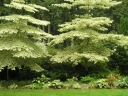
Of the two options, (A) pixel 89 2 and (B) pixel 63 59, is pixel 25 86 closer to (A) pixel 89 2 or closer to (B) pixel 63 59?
(B) pixel 63 59

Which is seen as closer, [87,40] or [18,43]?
[18,43]

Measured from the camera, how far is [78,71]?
19.1 metres

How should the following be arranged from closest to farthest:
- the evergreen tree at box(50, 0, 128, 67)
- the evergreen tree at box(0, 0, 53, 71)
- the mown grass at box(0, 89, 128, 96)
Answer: the mown grass at box(0, 89, 128, 96)
the evergreen tree at box(0, 0, 53, 71)
the evergreen tree at box(50, 0, 128, 67)

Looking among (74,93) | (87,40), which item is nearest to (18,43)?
(74,93)

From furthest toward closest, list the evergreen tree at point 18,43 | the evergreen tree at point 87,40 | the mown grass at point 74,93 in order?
1. the evergreen tree at point 87,40
2. the evergreen tree at point 18,43
3. the mown grass at point 74,93

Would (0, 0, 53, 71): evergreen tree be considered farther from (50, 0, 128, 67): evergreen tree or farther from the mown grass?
the mown grass

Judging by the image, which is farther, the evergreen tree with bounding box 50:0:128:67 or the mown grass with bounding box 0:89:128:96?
the evergreen tree with bounding box 50:0:128:67

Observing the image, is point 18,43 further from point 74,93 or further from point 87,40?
point 87,40

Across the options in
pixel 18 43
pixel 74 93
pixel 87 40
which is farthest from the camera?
pixel 87 40

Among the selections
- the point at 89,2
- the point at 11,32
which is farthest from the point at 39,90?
the point at 89,2

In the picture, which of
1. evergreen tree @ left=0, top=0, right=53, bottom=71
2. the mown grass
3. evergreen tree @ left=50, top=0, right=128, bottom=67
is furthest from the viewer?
evergreen tree @ left=50, top=0, right=128, bottom=67

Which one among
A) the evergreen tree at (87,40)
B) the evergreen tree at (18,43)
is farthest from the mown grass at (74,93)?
the evergreen tree at (87,40)

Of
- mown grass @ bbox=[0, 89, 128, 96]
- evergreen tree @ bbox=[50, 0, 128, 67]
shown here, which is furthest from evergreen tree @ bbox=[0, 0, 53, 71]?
mown grass @ bbox=[0, 89, 128, 96]

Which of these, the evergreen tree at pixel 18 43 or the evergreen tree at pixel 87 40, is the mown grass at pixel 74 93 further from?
the evergreen tree at pixel 87 40
